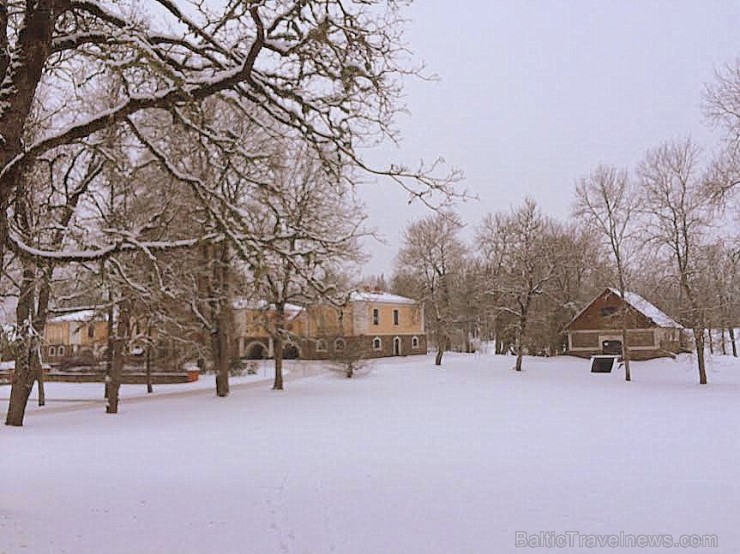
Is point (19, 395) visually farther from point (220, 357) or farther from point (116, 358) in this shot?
point (220, 357)

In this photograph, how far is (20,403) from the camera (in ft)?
61.3

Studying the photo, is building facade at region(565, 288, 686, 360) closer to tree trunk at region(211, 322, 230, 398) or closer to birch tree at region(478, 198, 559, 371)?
birch tree at region(478, 198, 559, 371)

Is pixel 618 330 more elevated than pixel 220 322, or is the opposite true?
pixel 220 322

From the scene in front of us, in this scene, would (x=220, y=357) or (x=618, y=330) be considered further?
(x=618, y=330)

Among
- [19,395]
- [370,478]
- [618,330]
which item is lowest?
[370,478]

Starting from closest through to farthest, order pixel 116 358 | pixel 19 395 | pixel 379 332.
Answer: pixel 19 395 → pixel 116 358 → pixel 379 332

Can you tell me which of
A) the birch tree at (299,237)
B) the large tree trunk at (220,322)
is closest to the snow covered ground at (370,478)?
the birch tree at (299,237)

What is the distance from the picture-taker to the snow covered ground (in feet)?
21.2

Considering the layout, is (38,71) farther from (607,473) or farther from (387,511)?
(607,473)

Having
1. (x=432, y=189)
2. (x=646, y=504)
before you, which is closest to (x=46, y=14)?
(x=432, y=189)

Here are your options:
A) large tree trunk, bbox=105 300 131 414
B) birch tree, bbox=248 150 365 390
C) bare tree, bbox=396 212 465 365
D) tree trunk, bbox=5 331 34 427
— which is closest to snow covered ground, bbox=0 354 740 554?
large tree trunk, bbox=105 300 131 414

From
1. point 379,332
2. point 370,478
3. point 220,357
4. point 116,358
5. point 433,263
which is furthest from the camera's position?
point 379,332

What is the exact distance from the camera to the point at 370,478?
9195 mm

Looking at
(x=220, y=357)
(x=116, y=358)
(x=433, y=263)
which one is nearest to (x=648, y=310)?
(x=433, y=263)
